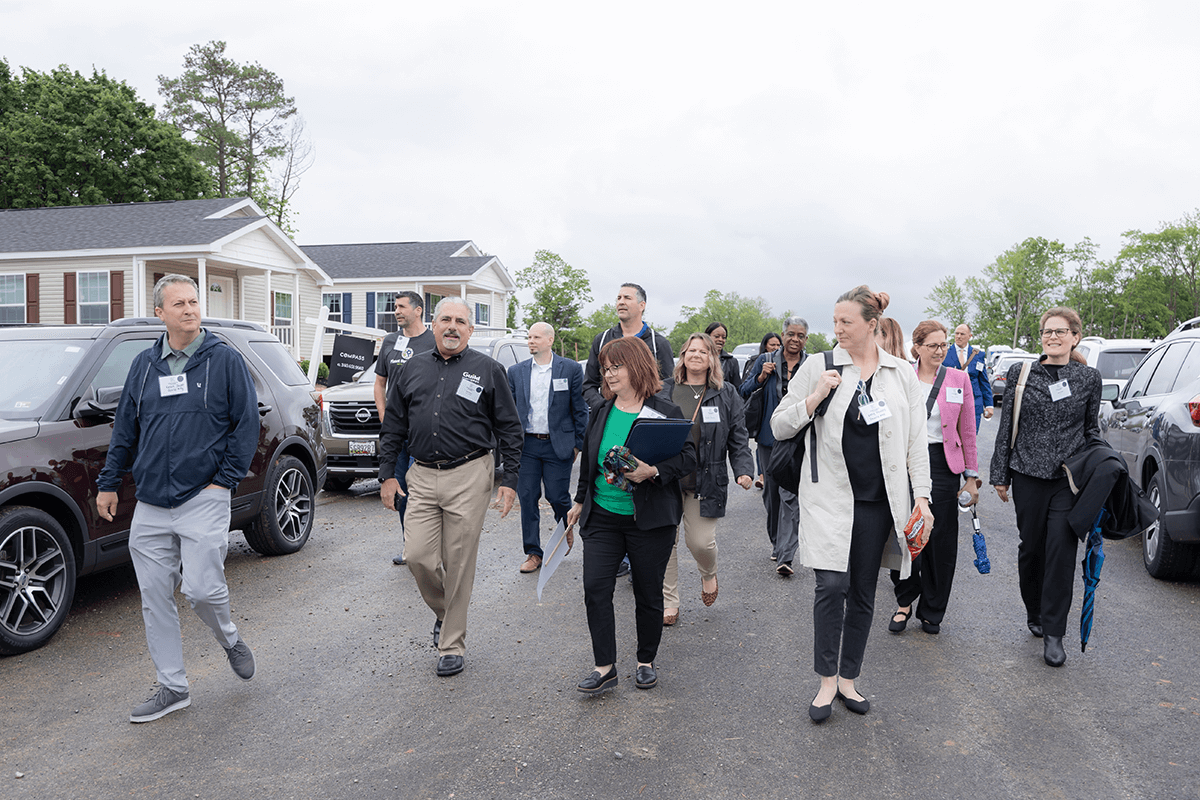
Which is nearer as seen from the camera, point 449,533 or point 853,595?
point 853,595

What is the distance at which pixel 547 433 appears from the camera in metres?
7.02

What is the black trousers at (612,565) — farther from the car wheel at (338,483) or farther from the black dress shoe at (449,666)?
the car wheel at (338,483)

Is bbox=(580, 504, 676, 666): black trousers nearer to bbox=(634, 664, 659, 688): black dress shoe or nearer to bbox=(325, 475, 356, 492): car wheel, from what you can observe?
bbox=(634, 664, 659, 688): black dress shoe

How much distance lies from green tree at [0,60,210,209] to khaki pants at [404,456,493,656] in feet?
140

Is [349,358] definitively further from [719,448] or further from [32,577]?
[719,448]

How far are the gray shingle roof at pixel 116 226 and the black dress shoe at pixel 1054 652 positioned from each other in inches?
1005

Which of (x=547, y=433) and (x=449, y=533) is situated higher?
(x=547, y=433)

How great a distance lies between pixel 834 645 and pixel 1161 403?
4.49 m

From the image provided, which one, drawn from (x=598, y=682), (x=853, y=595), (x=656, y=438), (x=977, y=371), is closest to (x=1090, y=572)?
(x=853, y=595)

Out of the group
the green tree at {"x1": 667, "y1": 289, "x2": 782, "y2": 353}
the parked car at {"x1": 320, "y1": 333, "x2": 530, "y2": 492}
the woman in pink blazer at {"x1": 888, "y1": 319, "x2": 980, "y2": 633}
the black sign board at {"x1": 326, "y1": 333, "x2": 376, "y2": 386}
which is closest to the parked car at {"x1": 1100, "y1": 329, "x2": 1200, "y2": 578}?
the woman in pink blazer at {"x1": 888, "y1": 319, "x2": 980, "y2": 633}

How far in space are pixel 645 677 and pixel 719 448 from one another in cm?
167

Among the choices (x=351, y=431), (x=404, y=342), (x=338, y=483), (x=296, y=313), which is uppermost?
(x=296, y=313)

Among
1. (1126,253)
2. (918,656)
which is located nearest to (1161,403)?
(918,656)

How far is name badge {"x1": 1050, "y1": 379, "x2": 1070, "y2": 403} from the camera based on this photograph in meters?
5.02
